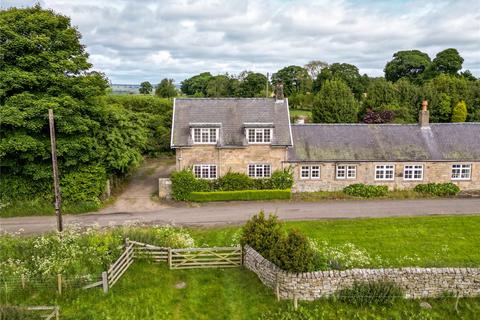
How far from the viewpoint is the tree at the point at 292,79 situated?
105 metres

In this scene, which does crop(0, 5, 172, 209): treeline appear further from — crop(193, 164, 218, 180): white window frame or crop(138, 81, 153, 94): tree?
crop(138, 81, 153, 94): tree

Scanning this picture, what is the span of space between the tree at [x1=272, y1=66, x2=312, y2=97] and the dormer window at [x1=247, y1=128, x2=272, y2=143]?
72.8 metres

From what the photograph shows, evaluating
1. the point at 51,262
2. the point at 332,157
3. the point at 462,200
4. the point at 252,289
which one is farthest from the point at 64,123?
the point at 462,200

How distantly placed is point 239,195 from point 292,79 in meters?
80.8

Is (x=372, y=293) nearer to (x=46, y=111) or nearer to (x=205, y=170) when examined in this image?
(x=205, y=170)

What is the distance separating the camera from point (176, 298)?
1705 cm

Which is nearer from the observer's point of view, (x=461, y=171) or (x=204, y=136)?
(x=204, y=136)

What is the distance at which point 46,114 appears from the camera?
26.2 meters

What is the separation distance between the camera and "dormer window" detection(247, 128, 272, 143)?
33.2 metres

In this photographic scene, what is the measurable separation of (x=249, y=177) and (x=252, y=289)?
52.2 feet

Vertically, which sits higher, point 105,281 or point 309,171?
point 309,171

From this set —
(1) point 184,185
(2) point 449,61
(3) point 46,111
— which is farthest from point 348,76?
(3) point 46,111

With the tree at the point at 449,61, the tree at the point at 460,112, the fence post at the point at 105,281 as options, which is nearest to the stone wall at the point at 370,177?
the fence post at the point at 105,281

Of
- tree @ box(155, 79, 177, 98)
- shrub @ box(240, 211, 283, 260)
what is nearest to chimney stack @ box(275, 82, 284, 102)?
shrub @ box(240, 211, 283, 260)
